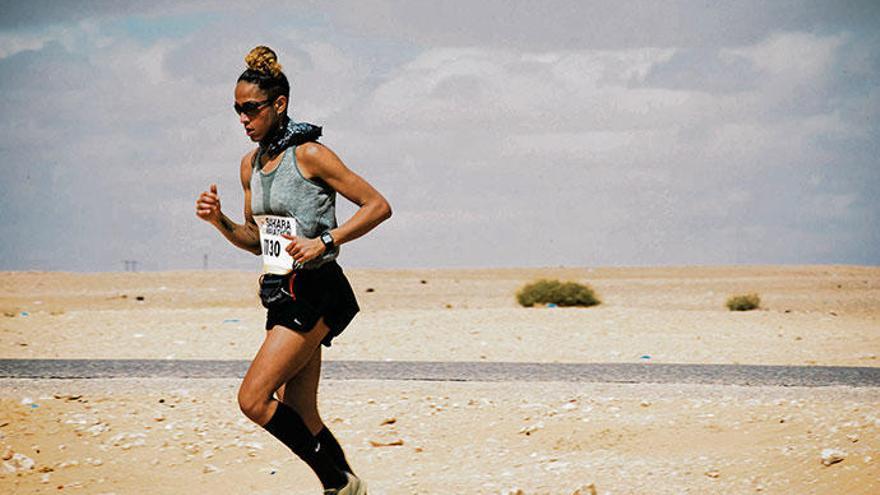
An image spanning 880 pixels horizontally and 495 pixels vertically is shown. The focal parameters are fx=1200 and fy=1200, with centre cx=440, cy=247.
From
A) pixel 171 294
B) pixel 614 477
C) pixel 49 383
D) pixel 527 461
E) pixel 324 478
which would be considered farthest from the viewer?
pixel 171 294

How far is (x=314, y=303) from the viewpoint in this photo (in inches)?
241

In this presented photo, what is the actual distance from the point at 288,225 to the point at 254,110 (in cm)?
61

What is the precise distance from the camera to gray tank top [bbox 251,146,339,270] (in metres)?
6.08

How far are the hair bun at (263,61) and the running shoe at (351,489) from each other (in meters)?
2.30

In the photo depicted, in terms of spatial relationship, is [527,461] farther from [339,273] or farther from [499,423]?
[339,273]

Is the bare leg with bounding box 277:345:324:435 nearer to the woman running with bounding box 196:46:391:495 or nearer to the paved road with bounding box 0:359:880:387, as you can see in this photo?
the woman running with bounding box 196:46:391:495

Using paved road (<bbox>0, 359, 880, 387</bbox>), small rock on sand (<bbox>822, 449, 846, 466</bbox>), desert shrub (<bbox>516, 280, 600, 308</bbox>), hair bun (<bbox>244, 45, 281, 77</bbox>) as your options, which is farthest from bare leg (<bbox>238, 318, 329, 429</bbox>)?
desert shrub (<bbox>516, 280, 600, 308</bbox>)

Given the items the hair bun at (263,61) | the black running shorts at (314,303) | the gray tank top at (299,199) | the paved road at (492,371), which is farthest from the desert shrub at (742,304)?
the hair bun at (263,61)

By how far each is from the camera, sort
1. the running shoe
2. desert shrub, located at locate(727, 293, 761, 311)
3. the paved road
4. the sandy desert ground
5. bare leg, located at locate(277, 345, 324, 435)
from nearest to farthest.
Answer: bare leg, located at locate(277, 345, 324, 435), the running shoe, the sandy desert ground, the paved road, desert shrub, located at locate(727, 293, 761, 311)

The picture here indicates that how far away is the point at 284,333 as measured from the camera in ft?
20.0

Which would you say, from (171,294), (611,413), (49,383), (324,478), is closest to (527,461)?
(611,413)

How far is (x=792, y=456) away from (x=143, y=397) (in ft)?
20.2

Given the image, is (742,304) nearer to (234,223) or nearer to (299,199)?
(234,223)

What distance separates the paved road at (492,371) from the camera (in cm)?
1314
